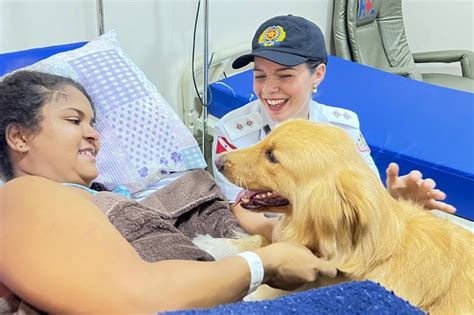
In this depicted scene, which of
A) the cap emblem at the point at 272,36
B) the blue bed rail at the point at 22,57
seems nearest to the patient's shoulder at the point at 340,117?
the cap emblem at the point at 272,36

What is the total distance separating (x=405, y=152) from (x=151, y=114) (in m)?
1.04

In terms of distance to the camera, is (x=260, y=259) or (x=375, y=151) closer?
(x=260, y=259)

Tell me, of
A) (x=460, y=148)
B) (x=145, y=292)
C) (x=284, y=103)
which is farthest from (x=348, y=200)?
(x=460, y=148)

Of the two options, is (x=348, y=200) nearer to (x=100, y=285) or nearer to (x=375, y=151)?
(x=100, y=285)

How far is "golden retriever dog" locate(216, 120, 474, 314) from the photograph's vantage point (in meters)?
1.09

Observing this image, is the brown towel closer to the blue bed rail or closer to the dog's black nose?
the dog's black nose

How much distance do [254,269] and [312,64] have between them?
896mm

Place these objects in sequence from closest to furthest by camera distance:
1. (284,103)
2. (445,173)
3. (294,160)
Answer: (294,160)
(284,103)
(445,173)

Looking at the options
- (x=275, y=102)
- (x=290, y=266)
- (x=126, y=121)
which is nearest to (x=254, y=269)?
(x=290, y=266)

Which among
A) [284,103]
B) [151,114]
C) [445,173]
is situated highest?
[284,103]

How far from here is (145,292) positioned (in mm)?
847

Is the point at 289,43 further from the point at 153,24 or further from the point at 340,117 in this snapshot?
the point at 153,24

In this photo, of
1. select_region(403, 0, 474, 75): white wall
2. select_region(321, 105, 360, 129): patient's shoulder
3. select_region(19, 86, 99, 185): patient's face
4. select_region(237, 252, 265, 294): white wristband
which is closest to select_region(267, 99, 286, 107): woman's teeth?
select_region(321, 105, 360, 129): patient's shoulder

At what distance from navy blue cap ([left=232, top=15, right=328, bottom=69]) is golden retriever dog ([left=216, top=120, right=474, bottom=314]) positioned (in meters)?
0.47
